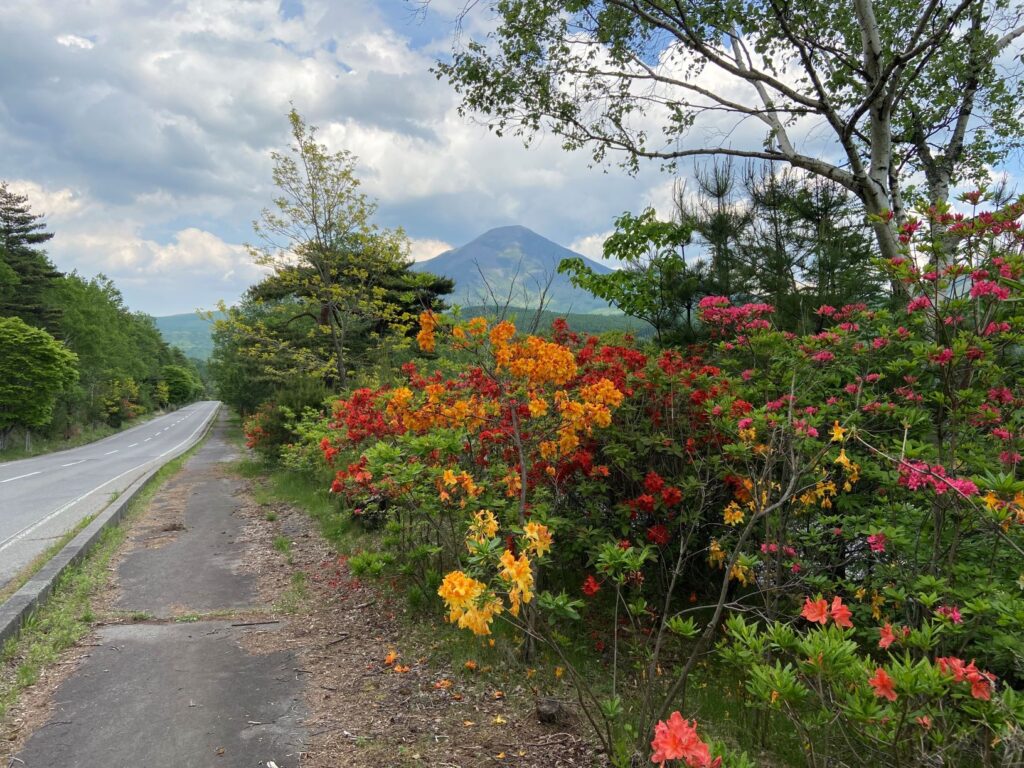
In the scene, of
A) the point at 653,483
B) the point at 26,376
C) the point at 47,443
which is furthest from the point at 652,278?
the point at 47,443

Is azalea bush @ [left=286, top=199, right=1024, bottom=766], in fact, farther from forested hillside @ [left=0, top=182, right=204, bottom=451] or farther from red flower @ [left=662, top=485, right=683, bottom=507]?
forested hillside @ [left=0, top=182, right=204, bottom=451]

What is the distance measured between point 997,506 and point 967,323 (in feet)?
5.80

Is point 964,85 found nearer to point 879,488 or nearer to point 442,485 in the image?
point 879,488

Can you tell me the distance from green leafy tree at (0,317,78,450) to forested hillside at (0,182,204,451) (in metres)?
0.03

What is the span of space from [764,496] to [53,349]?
31.7 m

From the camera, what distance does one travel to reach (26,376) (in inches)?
969

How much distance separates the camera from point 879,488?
3.40 metres

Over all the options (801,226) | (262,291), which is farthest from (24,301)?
(801,226)

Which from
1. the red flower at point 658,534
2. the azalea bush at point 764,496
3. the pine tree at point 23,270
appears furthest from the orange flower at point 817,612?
the pine tree at point 23,270

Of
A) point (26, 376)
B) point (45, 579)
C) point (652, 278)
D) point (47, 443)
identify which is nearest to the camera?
point (45, 579)

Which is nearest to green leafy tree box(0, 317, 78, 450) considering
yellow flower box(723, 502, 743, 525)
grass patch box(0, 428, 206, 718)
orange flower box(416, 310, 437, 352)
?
grass patch box(0, 428, 206, 718)

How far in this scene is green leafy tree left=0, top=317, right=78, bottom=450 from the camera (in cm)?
2438

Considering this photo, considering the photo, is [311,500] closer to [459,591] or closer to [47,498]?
[47,498]

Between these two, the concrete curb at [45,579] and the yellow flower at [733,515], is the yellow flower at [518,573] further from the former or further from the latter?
the concrete curb at [45,579]
